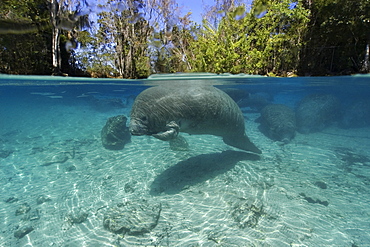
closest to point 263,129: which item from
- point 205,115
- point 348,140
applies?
point 348,140

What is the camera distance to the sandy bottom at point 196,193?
3.72 m

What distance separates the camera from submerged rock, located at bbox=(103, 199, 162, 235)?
3.79 metres

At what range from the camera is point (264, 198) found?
4.68 meters

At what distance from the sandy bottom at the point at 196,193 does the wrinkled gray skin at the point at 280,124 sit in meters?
0.48

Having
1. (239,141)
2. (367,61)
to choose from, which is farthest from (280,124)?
(367,61)

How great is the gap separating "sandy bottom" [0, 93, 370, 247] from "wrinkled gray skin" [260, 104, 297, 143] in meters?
0.48

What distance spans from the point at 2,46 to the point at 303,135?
2053 cm

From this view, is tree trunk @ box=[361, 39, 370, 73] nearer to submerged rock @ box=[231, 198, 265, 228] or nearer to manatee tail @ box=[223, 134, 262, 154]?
manatee tail @ box=[223, 134, 262, 154]

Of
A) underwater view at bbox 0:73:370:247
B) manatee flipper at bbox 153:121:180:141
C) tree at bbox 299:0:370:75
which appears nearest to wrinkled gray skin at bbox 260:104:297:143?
underwater view at bbox 0:73:370:247

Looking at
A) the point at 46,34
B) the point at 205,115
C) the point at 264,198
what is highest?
the point at 46,34

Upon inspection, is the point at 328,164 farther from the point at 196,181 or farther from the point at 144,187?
the point at 144,187

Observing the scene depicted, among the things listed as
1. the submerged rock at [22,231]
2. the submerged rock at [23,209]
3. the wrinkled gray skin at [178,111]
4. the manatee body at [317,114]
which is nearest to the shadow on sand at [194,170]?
the wrinkled gray skin at [178,111]

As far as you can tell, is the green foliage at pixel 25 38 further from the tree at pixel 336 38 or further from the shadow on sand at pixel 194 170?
the tree at pixel 336 38

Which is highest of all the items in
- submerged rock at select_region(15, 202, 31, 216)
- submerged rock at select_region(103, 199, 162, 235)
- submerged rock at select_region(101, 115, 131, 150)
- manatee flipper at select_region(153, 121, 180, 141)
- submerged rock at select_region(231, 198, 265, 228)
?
manatee flipper at select_region(153, 121, 180, 141)
